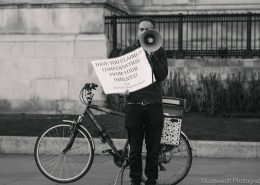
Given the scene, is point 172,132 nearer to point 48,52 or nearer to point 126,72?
point 126,72

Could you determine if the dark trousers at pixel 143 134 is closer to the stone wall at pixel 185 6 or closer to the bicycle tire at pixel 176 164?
the bicycle tire at pixel 176 164

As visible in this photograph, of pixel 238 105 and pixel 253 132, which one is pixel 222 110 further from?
pixel 253 132

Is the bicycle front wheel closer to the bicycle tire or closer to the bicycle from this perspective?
the bicycle

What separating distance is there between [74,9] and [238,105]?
14.6ft

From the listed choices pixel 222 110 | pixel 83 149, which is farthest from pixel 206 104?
pixel 83 149

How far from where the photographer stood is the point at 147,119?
7.34 meters

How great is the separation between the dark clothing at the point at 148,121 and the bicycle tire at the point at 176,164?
451 mm

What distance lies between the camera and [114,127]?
12453 mm

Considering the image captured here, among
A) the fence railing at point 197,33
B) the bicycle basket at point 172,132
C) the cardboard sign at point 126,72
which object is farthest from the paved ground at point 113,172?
the fence railing at point 197,33

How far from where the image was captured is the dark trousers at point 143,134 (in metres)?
7.29

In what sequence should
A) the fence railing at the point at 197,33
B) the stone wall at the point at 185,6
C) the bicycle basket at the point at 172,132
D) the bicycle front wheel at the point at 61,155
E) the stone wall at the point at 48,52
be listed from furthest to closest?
the stone wall at the point at 185,6, the fence railing at the point at 197,33, the stone wall at the point at 48,52, the bicycle front wheel at the point at 61,155, the bicycle basket at the point at 172,132

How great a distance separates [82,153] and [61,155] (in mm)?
295

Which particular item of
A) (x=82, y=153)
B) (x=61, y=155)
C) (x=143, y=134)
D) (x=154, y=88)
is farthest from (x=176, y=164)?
(x=61, y=155)

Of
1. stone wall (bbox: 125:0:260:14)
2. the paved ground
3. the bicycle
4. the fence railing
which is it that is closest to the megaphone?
the bicycle
